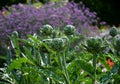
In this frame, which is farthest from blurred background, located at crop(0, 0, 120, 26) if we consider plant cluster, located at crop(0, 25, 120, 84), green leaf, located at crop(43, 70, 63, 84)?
green leaf, located at crop(43, 70, 63, 84)

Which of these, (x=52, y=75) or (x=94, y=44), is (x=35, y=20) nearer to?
(x=52, y=75)

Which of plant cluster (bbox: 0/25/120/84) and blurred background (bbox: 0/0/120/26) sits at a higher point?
plant cluster (bbox: 0/25/120/84)

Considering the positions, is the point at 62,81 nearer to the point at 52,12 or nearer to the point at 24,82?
the point at 24,82

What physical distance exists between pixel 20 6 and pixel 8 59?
485 cm

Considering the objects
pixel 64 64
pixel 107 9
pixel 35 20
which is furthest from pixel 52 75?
pixel 107 9

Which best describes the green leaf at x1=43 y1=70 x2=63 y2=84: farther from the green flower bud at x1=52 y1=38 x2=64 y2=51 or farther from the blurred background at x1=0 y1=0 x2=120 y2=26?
the blurred background at x1=0 y1=0 x2=120 y2=26

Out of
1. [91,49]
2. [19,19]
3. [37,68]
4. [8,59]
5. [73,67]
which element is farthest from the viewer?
[19,19]

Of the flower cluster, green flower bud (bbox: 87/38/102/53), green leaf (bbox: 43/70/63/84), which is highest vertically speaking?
green flower bud (bbox: 87/38/102/53)

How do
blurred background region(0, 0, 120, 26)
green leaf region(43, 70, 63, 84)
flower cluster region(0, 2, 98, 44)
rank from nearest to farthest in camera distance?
green leaf region(43, 70, 63, 84) → flower cluster region(0, 2, 98, 44) → blurred background region(0, 0, 120, 26)

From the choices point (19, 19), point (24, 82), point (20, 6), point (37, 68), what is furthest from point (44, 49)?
point (20, 6)

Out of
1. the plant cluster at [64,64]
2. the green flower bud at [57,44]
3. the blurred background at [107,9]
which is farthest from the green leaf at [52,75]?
the blurred background at [107,9]

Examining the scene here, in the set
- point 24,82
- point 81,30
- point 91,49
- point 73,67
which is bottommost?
point 81,30

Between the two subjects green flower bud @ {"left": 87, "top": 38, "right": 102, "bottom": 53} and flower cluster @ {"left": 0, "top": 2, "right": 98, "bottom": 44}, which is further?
flower cluster @ {"left": 0, "top": 2, "right": 98, "bottom": 44}

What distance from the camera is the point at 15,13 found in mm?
7125
